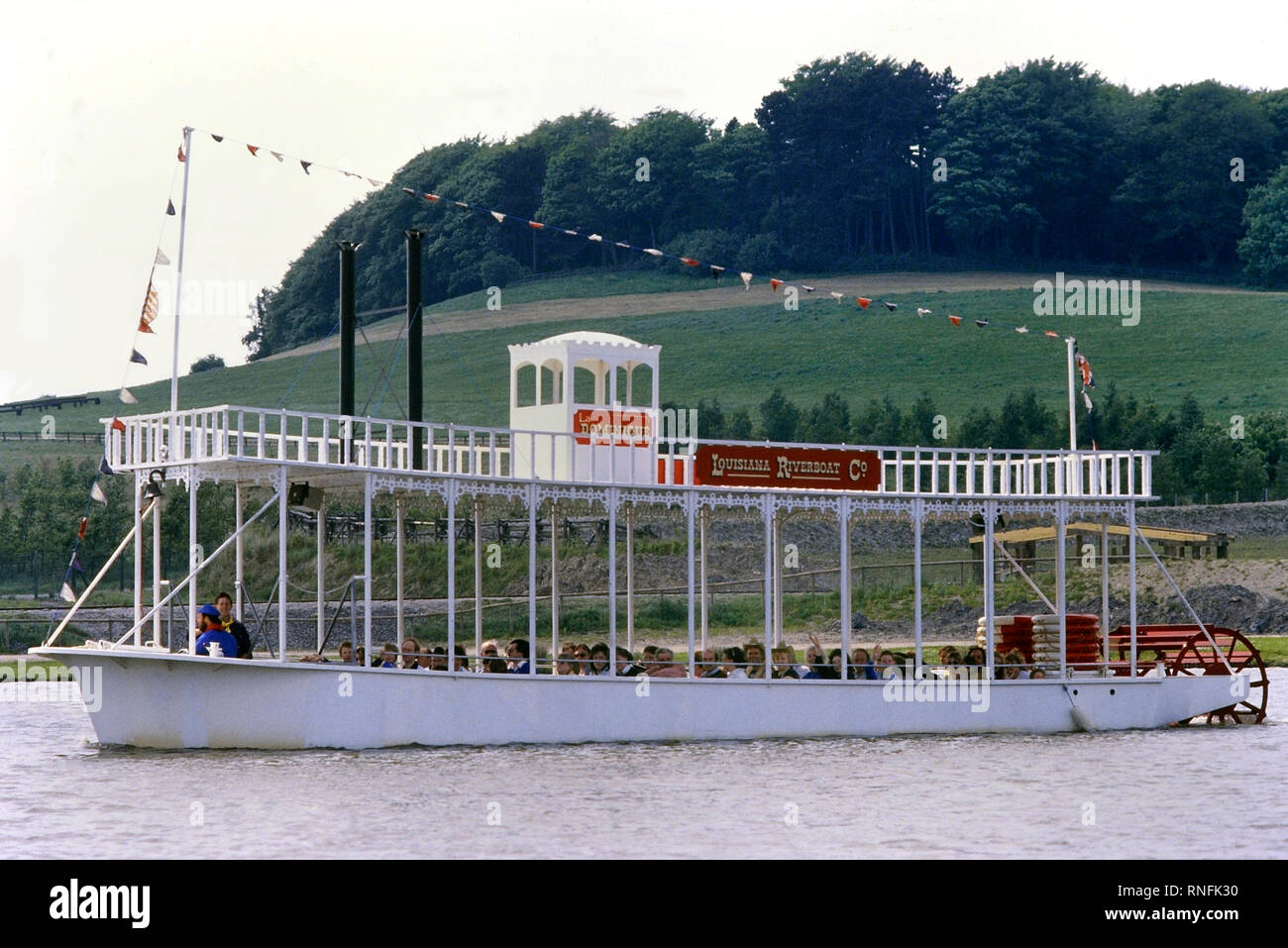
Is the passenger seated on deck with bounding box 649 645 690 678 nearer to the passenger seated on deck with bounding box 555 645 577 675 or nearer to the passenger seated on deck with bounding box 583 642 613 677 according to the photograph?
the passenger seated on deck with bounding box 583 642 613 677

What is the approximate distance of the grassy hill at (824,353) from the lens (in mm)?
86625

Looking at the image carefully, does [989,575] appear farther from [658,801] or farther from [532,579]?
[658,801]

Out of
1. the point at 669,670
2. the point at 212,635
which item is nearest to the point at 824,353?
the point at 669,670

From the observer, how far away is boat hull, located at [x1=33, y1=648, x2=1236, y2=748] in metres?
25.7

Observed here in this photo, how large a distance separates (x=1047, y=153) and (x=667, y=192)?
21.6 metres

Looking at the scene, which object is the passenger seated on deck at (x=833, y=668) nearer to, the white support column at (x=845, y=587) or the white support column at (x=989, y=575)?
the white support column at (x=845, y=587)

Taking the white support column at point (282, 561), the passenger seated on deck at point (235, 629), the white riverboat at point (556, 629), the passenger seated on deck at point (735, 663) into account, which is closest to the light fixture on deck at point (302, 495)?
the white riverboat at point (556, 629)

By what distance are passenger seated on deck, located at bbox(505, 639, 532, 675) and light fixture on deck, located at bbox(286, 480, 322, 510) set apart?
142 inches

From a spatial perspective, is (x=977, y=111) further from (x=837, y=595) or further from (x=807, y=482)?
(x=807, y=482)

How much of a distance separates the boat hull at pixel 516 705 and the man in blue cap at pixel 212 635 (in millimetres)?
218

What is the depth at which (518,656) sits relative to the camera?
28719mm

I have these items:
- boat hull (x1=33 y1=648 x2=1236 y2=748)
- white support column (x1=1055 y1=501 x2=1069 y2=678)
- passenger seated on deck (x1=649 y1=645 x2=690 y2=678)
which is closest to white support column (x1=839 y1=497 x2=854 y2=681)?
boat hull (x1=33 y1=648 x2=1236 y2=748)

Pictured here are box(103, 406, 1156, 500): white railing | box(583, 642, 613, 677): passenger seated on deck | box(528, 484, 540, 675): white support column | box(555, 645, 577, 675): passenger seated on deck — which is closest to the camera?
box(103, 406, 1156, 500): white railing

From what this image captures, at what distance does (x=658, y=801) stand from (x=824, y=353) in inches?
2968
